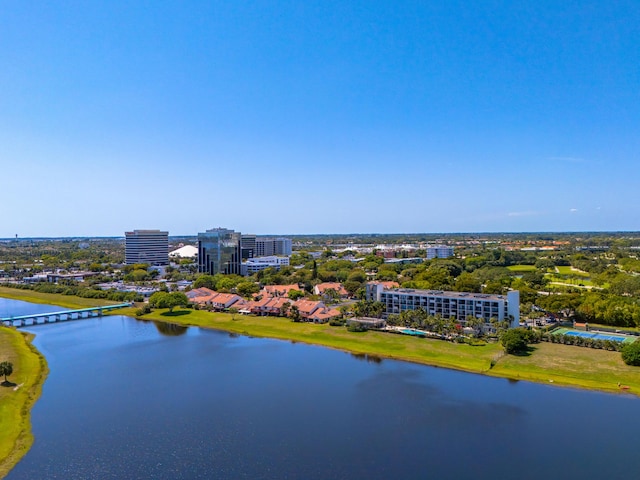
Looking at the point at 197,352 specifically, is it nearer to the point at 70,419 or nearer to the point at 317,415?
the point at 70,419

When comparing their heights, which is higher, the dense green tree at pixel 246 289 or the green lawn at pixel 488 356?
the dense green tree at pixel 246 289

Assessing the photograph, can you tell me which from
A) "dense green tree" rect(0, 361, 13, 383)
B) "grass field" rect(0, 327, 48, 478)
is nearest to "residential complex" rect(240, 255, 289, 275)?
"grass field" rect(0, 327, 48, 478)

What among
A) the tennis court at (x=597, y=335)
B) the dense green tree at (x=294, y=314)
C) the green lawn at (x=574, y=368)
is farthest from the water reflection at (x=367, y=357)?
the tennis court at (x=597, y=335)

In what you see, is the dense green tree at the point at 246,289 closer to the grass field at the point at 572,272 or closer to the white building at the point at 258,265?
the white building at the point at 258,265

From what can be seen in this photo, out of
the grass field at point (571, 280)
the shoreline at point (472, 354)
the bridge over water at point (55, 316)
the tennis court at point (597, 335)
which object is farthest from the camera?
the grass field at point (571, 280)

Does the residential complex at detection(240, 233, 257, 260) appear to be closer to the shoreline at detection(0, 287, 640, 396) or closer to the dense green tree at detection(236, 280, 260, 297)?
the dense green tree at detection(236, 280, 260, 297)

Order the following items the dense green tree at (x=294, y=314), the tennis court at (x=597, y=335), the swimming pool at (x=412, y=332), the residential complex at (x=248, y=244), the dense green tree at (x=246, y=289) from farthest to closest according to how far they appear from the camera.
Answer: the residential complex at (x=248, y=244) < the dense green tree at (x=246, y=289) < the dense green tree at (x=294, y=314) < the swimming pool at (x=412, y=332) < the tennis court at (x=597, y=335)

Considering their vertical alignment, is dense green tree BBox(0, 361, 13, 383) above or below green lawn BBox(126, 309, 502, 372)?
above
